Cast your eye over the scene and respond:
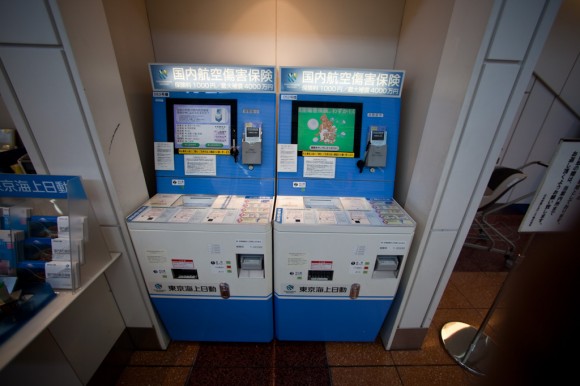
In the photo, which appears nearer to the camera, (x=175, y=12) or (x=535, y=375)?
(x=535, y=375)

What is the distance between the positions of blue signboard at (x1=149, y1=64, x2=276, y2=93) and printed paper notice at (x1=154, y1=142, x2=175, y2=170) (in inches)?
14.0

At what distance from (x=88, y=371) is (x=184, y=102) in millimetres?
1679

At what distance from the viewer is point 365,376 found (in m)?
1.51

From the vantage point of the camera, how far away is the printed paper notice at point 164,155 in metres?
1.50

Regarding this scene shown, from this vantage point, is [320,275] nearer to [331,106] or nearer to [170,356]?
[331,106]

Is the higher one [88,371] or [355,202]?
[355,202]

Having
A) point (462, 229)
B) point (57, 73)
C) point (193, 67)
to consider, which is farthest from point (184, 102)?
point (462, 229)

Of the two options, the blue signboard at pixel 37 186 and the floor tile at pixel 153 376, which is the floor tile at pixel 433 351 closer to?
the floor tile at pixel 153 376

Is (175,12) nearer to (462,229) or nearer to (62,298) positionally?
(62,298)

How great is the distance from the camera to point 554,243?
235mm

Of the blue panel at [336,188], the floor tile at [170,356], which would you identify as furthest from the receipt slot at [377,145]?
the floor tile at [170,356]

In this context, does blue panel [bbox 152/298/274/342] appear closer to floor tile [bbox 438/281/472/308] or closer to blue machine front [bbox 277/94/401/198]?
blue machine front [bbox 277/94/401/198]

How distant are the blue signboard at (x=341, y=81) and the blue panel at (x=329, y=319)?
1.37 meters

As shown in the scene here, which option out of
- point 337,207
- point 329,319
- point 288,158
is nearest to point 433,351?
point 329,319
